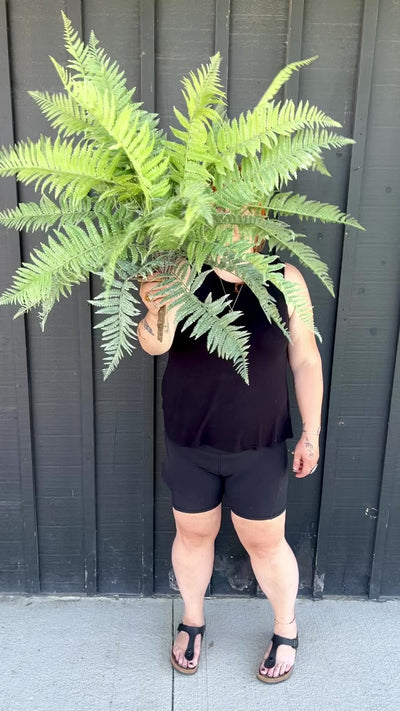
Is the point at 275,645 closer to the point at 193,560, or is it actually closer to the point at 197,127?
the point at 193,560

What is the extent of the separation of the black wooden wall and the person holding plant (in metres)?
0.43

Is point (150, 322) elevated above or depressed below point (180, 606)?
above

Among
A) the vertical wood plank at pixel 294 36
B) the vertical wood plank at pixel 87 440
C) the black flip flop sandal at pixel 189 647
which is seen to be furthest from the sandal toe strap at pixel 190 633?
the vertical wood plank at pixel 294 36

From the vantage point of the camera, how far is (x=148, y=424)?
2521 millimetres

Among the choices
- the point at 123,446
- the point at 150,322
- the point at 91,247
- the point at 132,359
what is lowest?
the point at 123,446

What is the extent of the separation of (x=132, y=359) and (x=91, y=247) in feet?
3.36

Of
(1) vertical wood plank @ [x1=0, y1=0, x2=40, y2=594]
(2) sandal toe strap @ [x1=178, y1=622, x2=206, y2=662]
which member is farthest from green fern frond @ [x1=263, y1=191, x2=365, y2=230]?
(2) sandal toe strap @ [x1=178, y1=622, x2=206, y2=662]

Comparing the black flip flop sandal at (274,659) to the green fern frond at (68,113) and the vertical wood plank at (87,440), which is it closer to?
the vertical wood plank at (87,440)

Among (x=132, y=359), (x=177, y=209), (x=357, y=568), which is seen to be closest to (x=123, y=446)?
(x=132, y=359)

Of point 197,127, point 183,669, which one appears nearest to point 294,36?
point 197,127

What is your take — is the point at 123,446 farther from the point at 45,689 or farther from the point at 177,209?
the point at 177,209

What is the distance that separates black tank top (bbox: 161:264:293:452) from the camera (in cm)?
186

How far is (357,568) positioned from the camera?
268 cm

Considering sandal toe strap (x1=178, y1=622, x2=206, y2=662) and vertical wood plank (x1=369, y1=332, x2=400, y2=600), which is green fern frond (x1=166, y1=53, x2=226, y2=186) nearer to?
vertical wood plank (x1=369, y1=332, x2=400, y2=600)
